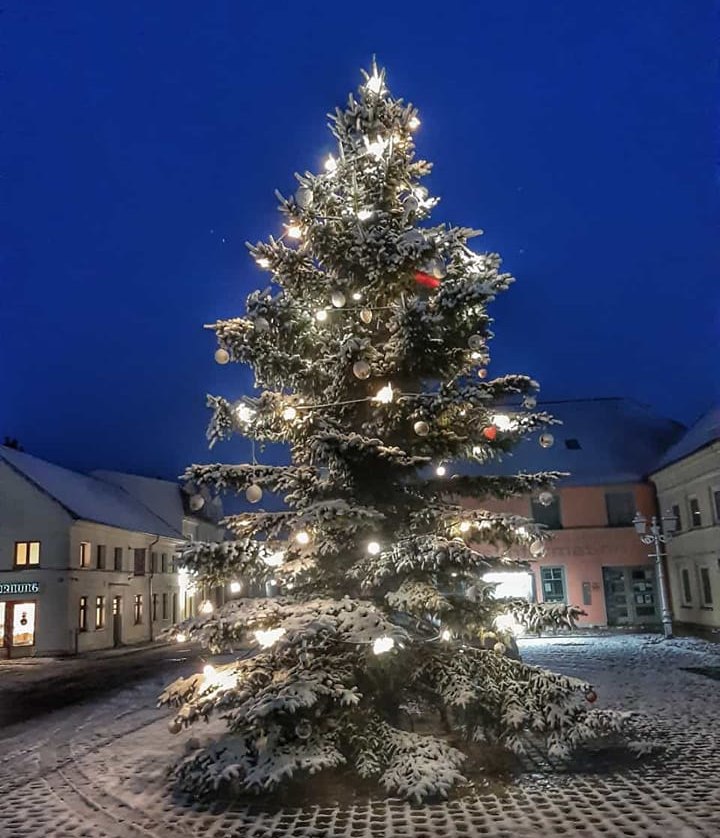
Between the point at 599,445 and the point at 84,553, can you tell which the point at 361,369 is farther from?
the point at 599,445

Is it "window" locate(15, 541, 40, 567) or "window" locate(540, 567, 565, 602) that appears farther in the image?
"window" locate(540, 567, 565, 602)

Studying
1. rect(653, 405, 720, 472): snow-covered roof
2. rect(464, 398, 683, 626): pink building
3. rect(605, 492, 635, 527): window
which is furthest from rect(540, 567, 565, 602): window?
rect(653, 405, 720, 472): snow-covered roof

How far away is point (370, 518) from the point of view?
7.98m

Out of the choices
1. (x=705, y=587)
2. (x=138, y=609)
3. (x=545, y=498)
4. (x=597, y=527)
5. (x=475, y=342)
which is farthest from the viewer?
(x=138, y=609)

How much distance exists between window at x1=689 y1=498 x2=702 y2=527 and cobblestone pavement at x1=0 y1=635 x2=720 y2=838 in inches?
716

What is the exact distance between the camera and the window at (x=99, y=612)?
30.2 metres

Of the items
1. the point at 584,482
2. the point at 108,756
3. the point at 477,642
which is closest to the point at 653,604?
the point at 584,482

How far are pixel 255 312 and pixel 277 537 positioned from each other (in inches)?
111

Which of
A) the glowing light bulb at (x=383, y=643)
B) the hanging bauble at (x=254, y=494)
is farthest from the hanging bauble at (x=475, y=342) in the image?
the glowing light bulb at (x=383, y=643)

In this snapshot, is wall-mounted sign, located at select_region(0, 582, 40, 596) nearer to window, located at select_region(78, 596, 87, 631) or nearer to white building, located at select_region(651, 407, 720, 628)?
window, located at select_region(78, 596, 87, 631)

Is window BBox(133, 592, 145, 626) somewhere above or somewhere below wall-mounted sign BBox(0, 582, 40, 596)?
below

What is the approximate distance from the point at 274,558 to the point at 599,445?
2824 cm

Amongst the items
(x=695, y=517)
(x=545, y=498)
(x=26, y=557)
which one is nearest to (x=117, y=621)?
(x=26, y=557)

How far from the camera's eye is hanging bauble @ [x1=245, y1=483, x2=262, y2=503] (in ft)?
27.0
